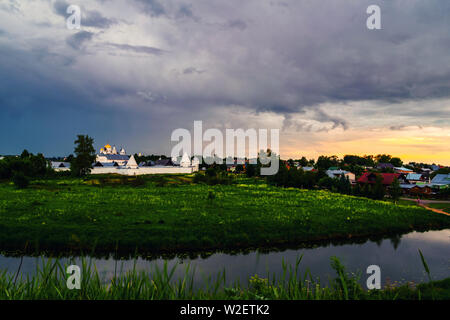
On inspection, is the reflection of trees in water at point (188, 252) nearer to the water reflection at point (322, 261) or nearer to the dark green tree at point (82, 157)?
the water reflection at point (322, 261)

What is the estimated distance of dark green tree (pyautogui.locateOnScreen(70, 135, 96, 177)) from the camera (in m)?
60.5

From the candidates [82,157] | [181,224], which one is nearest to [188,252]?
[181,224]

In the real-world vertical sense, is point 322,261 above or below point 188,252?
below

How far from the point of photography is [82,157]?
6094 centimetres

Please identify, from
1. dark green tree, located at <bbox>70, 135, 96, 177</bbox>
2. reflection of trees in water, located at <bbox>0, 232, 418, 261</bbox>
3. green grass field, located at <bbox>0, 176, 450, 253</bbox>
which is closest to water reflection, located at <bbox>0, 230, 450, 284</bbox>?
reflection of trees in water, located at <bbox>0, 232, 418, 261</bbox>

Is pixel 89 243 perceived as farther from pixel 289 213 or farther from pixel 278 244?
pixel 289 213

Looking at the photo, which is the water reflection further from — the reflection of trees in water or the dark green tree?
the dark green tree

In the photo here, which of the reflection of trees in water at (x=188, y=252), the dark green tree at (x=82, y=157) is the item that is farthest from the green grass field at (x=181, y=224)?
the dark green tree at (x=82, y=157)

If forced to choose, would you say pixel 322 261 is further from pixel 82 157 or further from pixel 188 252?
pixel 82 157

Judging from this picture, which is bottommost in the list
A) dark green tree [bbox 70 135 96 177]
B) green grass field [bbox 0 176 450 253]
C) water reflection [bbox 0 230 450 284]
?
water reflection [bbox 0 230 450 284]

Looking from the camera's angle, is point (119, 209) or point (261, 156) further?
point (261, 156)

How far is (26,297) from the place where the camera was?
14.2 ft
